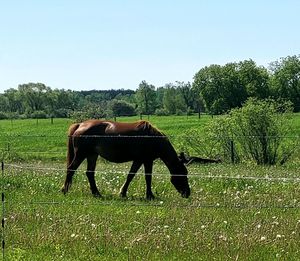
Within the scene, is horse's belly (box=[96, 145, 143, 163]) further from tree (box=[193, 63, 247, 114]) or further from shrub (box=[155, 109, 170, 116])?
shrub (box=[155, 109, 170, 116])

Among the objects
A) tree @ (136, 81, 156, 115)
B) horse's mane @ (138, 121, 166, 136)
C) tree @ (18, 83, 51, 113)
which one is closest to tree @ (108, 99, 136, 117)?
tree @ (136, 81, 156, 115)

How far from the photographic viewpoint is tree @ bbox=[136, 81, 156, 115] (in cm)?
13438

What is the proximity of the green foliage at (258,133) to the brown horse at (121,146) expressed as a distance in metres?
9.11

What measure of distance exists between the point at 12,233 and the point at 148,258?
227cm

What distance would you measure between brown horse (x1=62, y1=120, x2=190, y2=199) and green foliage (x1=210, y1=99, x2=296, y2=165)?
29.9 ft

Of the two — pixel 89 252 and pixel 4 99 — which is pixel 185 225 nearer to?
pixel 89 252

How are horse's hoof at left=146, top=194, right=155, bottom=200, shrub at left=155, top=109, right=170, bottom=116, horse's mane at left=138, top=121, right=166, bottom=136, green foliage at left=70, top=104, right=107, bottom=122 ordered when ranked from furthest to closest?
1. shrub at left=155, top=109, right=170, bottom=116
2. green foliage at left=70, top=104, right=107, bottom=122
3. horse's mane at left=138, top=121, right=166, bottom=136
4. horse's hoof at left=146, top=194, right=155, bottom=200

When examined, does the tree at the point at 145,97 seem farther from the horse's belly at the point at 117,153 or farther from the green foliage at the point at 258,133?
the horse's belly at the point at 117,153

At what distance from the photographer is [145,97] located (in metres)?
136

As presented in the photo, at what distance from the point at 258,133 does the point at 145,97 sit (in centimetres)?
11330

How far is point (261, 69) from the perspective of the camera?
95062 millimetres

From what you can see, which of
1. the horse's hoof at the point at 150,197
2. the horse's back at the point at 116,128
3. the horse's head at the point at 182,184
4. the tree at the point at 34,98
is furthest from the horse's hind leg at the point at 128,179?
the tree at the point at 34,98

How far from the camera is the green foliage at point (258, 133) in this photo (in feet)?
74.2

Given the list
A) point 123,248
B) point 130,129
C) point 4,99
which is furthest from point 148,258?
point 4,99
